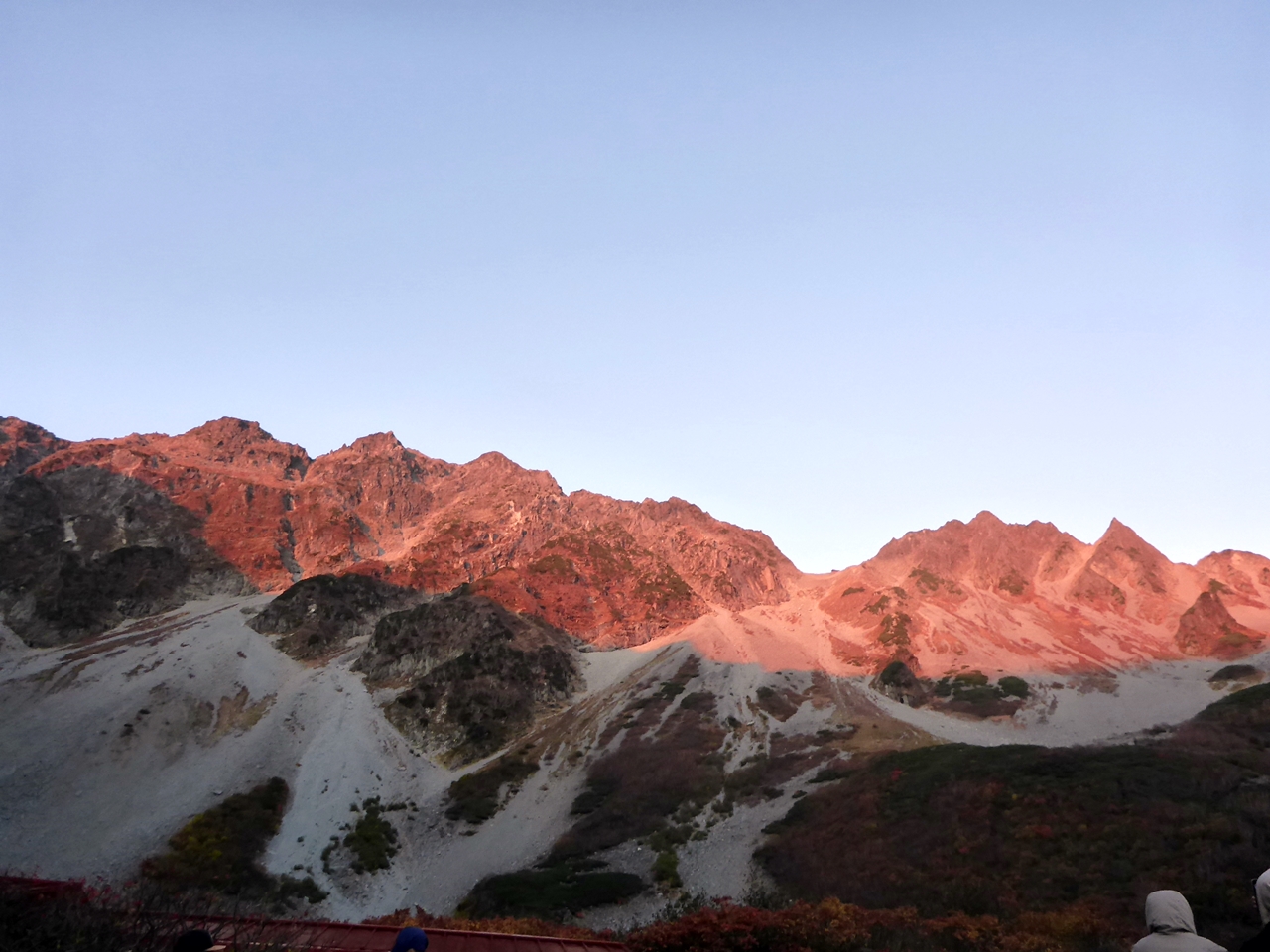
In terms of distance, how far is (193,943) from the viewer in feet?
31.2

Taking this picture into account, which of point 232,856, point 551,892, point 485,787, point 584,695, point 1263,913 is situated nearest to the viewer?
point 1263,913

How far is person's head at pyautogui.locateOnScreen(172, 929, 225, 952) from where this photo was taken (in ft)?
30.9

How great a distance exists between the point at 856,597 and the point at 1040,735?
65.0 meters

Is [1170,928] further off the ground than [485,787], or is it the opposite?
[1170,928]

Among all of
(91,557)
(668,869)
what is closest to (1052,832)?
(668,869)

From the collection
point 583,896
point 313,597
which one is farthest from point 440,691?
point 583,896

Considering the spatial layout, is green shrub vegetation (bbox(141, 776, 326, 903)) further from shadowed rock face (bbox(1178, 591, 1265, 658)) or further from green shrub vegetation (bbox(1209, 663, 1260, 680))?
shadowed rock face (bbox(1178, 591, 1265, 658))

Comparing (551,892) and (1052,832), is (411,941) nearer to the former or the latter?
(1052,832)

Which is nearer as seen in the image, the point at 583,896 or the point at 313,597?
the point at 583,896

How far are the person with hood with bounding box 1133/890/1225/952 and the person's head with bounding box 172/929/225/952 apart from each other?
11042 mm

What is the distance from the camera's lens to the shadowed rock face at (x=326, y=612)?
112 meters

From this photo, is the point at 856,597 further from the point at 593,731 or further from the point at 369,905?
the point at 369,905

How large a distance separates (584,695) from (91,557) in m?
99.4

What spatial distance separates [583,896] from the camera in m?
46.1
